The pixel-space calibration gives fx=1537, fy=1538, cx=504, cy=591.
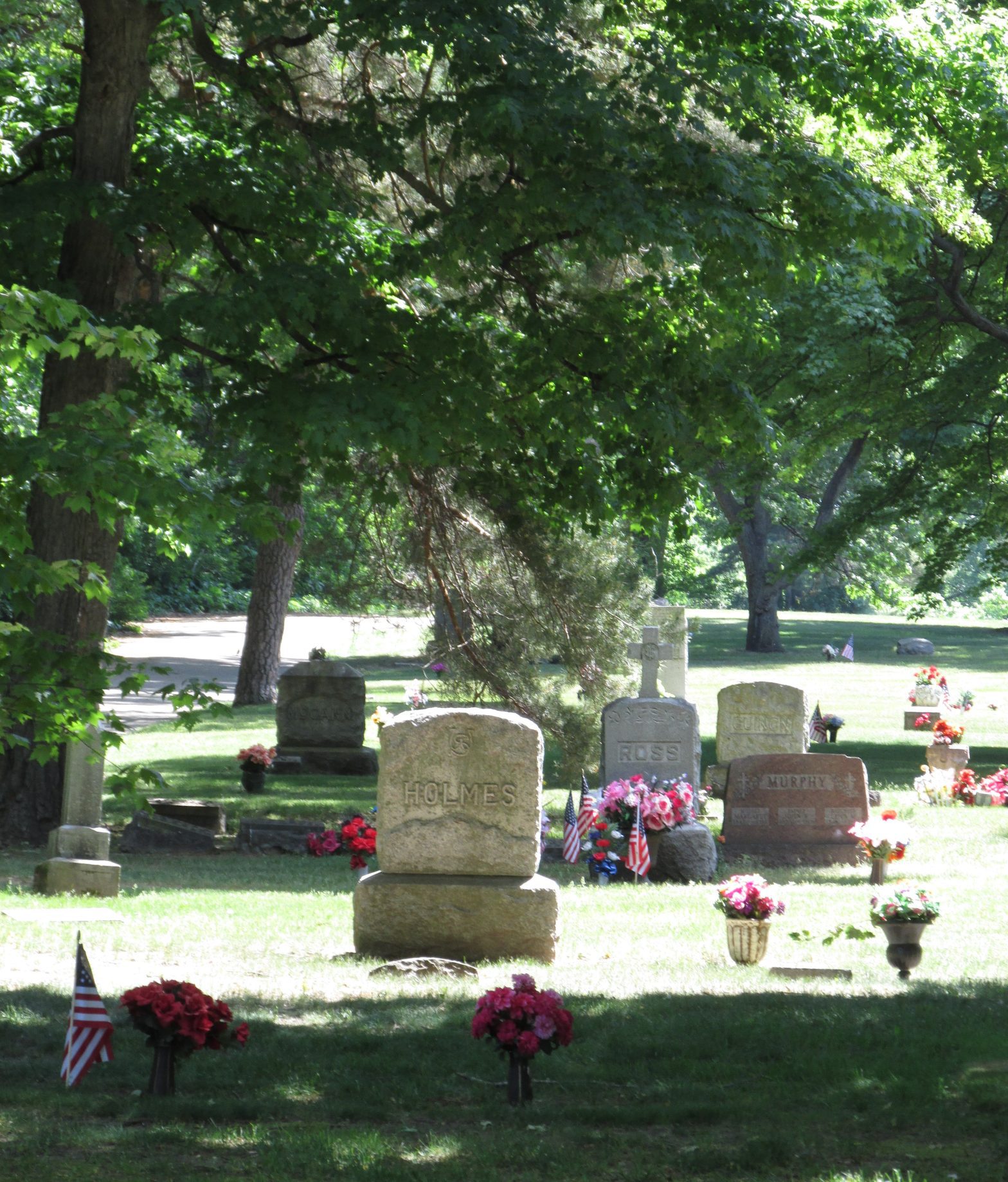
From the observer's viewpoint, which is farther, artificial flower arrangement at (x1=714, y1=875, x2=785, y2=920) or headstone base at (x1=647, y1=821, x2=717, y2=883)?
headstone base at (x1=647, y1=821, x2=717, y2=883)

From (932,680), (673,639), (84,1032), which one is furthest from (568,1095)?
(932,680)

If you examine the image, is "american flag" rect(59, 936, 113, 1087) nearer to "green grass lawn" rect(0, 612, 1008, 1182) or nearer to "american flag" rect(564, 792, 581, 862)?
"green grass lawn" rect(0, 612, 1008, 1182)

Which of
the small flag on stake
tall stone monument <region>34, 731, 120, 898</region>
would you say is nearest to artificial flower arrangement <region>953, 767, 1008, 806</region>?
the small flag on stake

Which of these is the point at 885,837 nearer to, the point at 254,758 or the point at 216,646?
the point at 254,758

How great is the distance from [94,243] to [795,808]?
28.3ft

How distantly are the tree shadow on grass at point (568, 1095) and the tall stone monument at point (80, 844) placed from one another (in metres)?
3.59

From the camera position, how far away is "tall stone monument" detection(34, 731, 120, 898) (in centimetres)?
1180

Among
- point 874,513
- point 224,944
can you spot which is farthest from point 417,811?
point 874,513

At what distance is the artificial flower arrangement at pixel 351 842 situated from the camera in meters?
14.3

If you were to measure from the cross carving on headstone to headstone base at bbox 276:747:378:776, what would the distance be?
497 cm

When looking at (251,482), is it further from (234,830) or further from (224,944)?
(234,830)

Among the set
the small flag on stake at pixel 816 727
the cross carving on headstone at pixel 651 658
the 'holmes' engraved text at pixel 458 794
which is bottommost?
the 'holmes' engraved text at pixel 458 794

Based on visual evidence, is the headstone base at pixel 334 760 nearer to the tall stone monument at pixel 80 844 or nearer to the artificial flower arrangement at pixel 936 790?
the artificial flower arrangement at pixel 936 790

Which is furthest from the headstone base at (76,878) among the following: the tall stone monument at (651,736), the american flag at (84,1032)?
the tall stone monument at (651,736)
